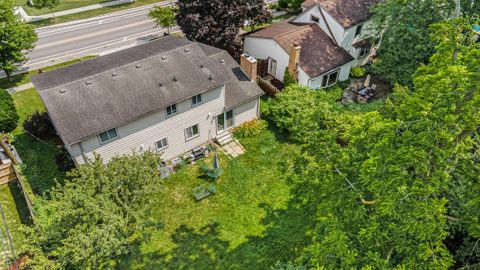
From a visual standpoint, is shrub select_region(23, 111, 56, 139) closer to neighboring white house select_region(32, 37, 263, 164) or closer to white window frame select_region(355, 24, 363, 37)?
neighboring white house select_region(32, 37, 263, 164)

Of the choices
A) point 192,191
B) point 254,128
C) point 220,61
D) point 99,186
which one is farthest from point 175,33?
point 99,186

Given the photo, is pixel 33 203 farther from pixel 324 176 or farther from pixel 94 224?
pixel 324 176

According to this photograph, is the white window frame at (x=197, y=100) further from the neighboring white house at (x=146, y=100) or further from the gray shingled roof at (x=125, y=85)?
the gray shingled roof at (x=125, y=85)

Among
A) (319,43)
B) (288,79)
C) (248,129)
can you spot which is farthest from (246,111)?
(319,43)

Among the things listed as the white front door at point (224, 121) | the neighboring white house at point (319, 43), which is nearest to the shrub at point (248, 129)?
the white front door at point (224, 121)

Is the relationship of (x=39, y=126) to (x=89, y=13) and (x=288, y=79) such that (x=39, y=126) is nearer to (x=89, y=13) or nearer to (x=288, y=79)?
(x=288, y=79)

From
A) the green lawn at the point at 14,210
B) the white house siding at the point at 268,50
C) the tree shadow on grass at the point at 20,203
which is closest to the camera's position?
the green lawn at the point at 14,210
